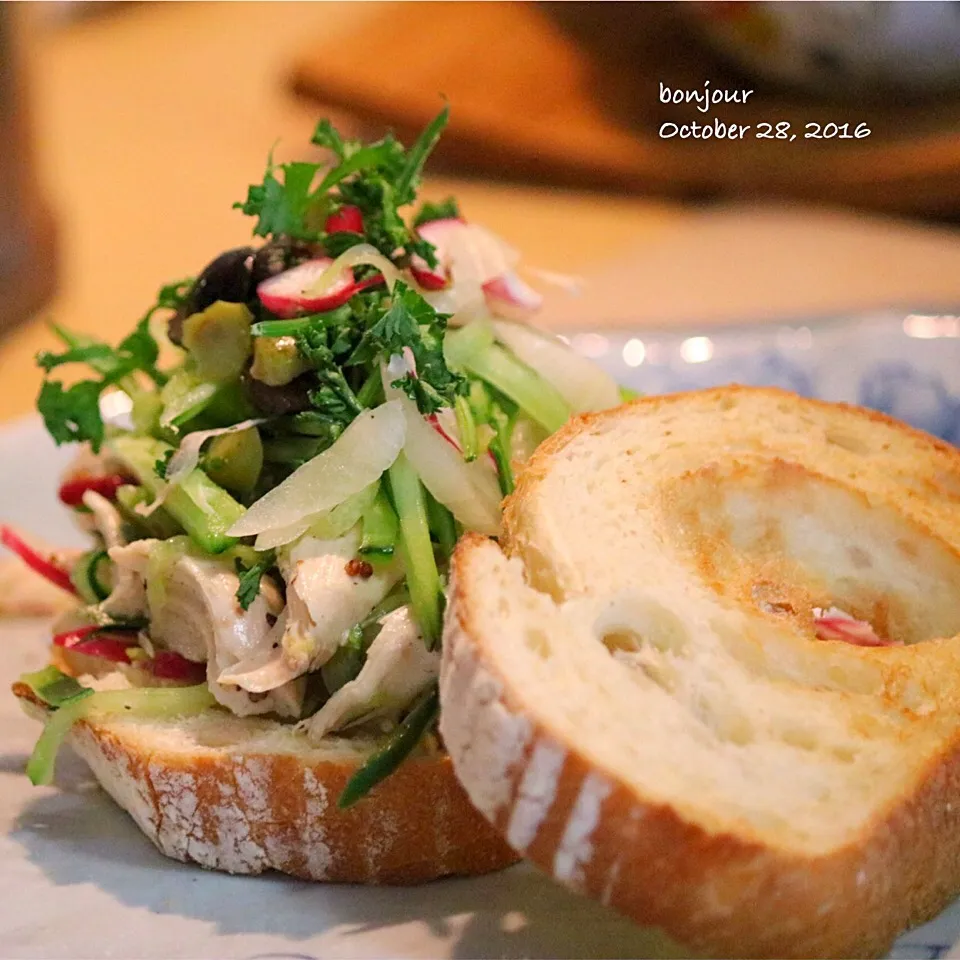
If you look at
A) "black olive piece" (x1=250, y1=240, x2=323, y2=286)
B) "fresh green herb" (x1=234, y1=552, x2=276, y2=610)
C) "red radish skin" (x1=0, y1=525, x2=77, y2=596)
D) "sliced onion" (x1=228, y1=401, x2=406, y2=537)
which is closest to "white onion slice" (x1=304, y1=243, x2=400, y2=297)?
"black olive piece" (x1=250, y1=240, x2=323, y2=286)

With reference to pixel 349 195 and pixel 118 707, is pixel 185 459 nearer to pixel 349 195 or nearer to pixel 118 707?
pixel 118 707

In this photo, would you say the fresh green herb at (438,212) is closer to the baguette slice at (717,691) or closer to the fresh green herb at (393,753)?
the baguette slice at (717,691)

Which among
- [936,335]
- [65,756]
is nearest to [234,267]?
[65,756]

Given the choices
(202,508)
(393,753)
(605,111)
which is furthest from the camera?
(605,111)

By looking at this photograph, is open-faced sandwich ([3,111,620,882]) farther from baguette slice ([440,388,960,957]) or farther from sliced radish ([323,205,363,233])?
baguette slice ([440,388,960,957])

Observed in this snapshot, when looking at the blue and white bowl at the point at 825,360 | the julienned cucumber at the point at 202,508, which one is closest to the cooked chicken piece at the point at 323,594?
the julienned cucumber at the point at 202,508

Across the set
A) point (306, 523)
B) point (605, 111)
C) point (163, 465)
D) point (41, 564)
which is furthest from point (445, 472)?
point (605, 111)
